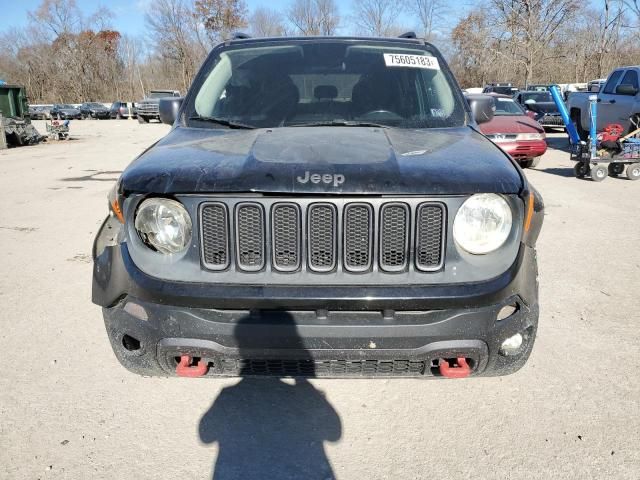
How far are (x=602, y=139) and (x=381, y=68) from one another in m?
8.42

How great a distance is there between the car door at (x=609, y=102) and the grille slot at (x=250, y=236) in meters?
12.4

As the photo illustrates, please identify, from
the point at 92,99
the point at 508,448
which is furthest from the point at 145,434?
the point at 92,99

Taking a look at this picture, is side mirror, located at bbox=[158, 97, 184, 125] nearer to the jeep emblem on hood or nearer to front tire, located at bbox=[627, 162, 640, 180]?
the jeep emblem on hood

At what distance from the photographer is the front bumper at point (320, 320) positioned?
7.04ft

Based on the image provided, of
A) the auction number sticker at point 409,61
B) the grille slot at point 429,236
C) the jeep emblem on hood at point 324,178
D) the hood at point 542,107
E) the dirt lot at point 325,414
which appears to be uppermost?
the auction number sticker at point 409,61

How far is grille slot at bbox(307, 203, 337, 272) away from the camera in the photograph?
2186 mm

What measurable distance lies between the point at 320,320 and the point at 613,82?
13.6 m

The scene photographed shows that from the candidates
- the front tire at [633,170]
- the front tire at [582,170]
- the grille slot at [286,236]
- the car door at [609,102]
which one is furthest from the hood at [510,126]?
the grille slot at [286,236]

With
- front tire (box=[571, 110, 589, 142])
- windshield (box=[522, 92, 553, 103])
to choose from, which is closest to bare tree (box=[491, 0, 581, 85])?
windshield (box=[522, 92, 553, 103])

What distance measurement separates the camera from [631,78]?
1212 centimetres

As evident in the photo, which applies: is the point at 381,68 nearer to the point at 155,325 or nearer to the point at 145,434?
the point at 155,325

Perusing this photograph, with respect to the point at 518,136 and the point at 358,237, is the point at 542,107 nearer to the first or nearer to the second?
the point at 518,136

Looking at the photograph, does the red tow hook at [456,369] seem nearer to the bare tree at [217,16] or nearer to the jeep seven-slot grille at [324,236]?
the jeep seven-slot grille at [324,236]

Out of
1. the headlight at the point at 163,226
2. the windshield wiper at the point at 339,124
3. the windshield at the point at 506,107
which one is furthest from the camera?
the windshield at the point at 506,107
